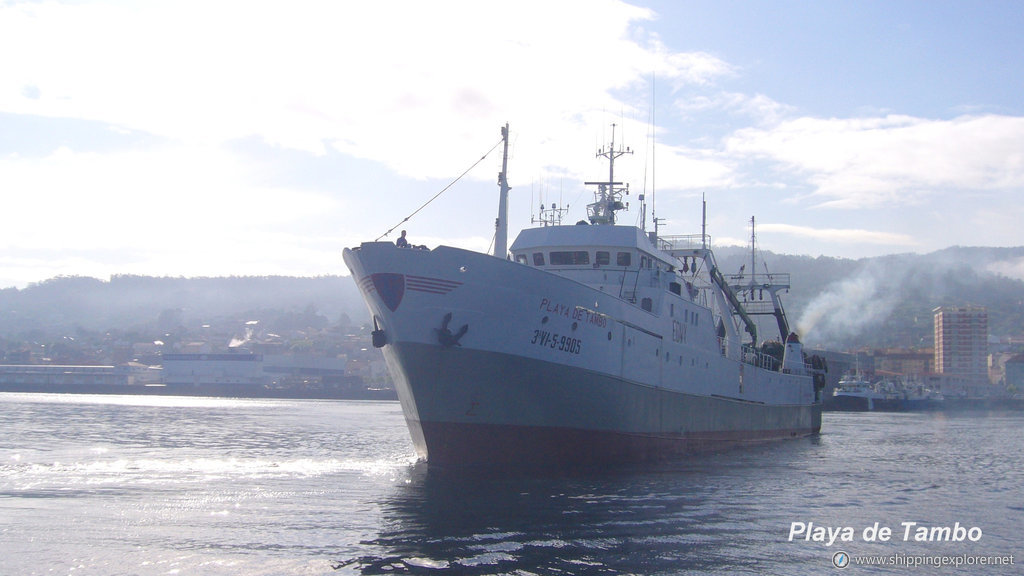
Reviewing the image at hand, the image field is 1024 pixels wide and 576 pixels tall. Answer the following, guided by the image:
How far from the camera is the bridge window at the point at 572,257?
97.5ft

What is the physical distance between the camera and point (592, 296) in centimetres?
2334

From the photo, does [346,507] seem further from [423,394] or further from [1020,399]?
[1020,399]

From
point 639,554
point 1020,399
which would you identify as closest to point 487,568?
point 639,554

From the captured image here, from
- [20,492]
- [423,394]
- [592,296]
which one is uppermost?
[592,296]

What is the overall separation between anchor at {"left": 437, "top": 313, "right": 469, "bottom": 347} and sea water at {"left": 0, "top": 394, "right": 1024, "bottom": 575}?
10.9 ft

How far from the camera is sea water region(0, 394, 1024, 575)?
42.2 feet

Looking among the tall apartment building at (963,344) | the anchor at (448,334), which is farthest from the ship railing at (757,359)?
the tall apartment building at (963,344)

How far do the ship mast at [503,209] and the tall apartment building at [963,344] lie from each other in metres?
156

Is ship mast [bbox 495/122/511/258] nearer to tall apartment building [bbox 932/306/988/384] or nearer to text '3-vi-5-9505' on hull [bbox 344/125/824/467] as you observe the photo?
text '3-vi-5-9505' on hull [bbox 344/125/824/467]

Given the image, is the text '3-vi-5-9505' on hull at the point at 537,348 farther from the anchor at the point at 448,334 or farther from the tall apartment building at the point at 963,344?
the tall apartment building at the point at 963,344

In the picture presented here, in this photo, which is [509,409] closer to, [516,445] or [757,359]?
[516,445]

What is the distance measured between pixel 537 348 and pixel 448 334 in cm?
240

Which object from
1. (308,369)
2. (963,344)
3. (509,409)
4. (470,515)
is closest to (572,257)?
(509,409)

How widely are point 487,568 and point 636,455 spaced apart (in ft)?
45.3
